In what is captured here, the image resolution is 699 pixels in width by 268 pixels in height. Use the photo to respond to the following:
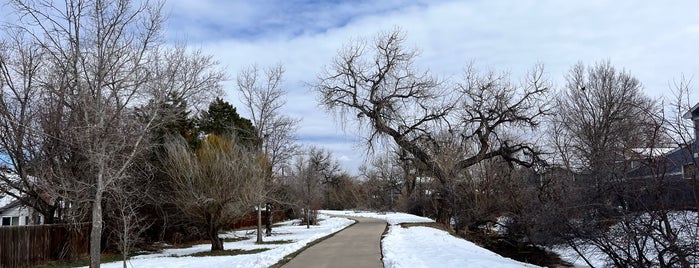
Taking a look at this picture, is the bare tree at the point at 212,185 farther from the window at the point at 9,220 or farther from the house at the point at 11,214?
the window at the point at 9,220

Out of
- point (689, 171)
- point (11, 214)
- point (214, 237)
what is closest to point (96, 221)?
point (689, 171)

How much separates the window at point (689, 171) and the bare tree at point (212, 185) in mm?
17483

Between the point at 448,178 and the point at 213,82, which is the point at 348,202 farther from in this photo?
the point at 213,82

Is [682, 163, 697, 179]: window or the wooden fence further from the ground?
[682, 163, 697, 179]: window

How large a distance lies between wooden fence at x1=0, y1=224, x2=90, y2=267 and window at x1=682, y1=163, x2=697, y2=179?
19.7 meters

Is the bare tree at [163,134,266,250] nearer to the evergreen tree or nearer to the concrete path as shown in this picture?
the concrete path

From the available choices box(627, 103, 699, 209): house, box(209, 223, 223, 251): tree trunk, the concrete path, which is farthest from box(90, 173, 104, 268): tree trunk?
box(209, 223, 223, 251): tree trunk

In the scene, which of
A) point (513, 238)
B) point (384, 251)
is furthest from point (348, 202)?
point (384, 251)

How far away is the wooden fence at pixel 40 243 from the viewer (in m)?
18.4

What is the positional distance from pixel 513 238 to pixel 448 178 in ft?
19.5

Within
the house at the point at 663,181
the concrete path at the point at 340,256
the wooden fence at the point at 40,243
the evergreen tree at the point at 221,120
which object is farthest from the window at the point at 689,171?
the evergreen tree at the point at 221,120

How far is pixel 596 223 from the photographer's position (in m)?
12.9

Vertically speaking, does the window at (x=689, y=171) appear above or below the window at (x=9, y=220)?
above

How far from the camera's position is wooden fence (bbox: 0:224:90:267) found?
60.3ft
